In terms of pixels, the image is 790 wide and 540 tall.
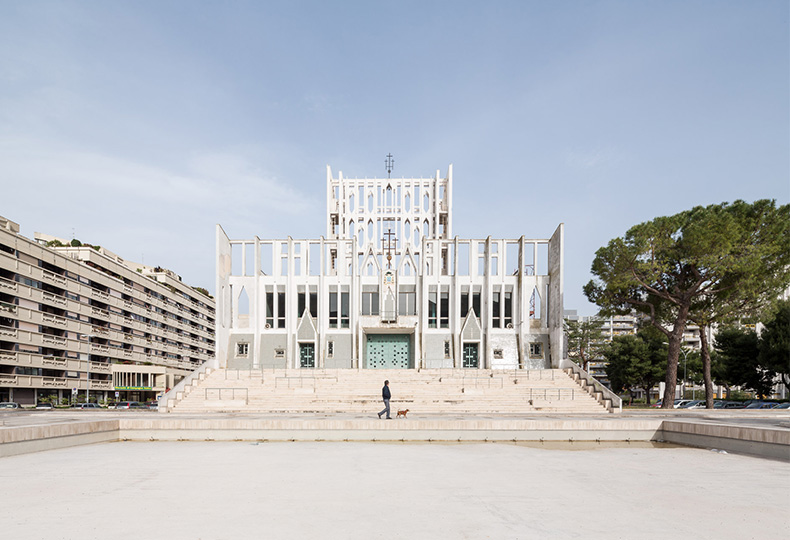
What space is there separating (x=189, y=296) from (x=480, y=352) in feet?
247

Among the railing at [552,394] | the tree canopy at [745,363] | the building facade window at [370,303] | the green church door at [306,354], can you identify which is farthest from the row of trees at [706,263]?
the tree canopy at [745,363]

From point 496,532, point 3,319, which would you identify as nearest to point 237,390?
point 496,532

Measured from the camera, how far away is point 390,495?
8.05m

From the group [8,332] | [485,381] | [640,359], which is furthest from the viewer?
[640,359]

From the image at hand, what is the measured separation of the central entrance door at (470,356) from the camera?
3862cm

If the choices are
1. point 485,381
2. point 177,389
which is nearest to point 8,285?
point 177,389

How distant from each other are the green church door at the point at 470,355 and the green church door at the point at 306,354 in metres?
11.1

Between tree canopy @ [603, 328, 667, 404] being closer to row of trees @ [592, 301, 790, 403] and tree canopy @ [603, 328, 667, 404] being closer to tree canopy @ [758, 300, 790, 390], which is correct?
row of trees @ [592, 301, 790, 403]

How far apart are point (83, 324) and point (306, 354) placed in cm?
4067

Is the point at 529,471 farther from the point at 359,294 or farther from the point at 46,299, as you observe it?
the point at 46,299

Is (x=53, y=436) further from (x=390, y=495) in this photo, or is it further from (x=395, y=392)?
(x=395, y=392)

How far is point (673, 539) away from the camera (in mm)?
5875

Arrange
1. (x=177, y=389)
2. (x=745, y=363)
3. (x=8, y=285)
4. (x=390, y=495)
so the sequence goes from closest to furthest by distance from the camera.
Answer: (x=390, y=495) → (x=177, y=389) → (x=8, y=285) → (x=745, y=363)

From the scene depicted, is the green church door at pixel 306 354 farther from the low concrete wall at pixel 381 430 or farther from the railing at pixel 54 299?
the railing at pixel 54 299
